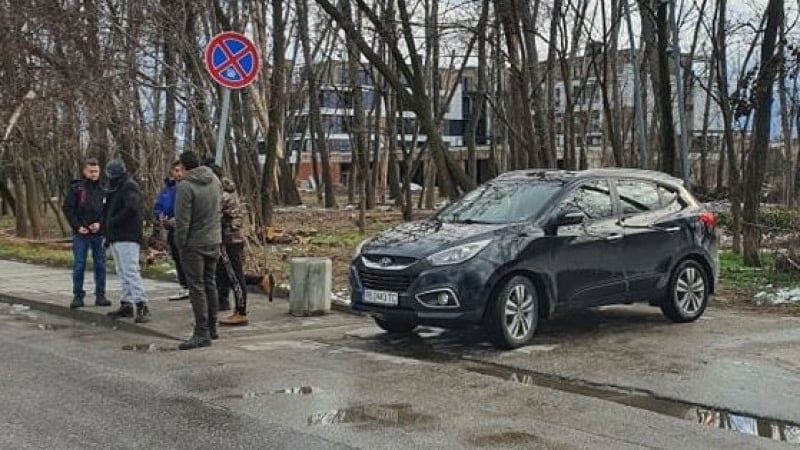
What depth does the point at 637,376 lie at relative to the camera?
26.0 feet

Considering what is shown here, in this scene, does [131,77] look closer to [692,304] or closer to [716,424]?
[692,304]

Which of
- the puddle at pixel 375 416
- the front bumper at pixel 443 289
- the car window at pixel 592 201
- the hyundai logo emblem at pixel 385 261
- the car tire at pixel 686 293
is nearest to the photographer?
the puddle at pixel 375 416

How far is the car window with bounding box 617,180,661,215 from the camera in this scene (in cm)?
1024

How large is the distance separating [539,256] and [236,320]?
3.58 m

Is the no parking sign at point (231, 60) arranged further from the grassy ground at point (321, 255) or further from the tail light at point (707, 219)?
the tail light at point (707, 219)

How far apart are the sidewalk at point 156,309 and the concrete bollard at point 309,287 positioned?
15cm

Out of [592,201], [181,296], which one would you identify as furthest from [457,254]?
[181,296]

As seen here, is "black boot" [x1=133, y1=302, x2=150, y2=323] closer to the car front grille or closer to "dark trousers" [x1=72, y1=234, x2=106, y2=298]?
"dark trousers" [x1=72, y1=234, x2=106, y2=298]

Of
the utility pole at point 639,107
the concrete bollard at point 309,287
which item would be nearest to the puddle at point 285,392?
the concrete bollard at point 309,287

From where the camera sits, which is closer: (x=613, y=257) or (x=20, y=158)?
(x=613, y=257)

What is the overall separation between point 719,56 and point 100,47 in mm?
11290

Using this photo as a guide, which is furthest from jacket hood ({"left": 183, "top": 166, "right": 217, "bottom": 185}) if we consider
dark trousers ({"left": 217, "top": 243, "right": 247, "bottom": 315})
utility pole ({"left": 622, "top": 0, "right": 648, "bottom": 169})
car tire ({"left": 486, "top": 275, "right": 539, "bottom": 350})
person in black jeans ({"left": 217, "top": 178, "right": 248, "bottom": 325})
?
utility pole ({"left": 622, "top": 0, "right": 648, "bottom": 169})

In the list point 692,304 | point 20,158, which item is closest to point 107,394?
point 692,304

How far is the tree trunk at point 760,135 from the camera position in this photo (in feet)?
46.7
